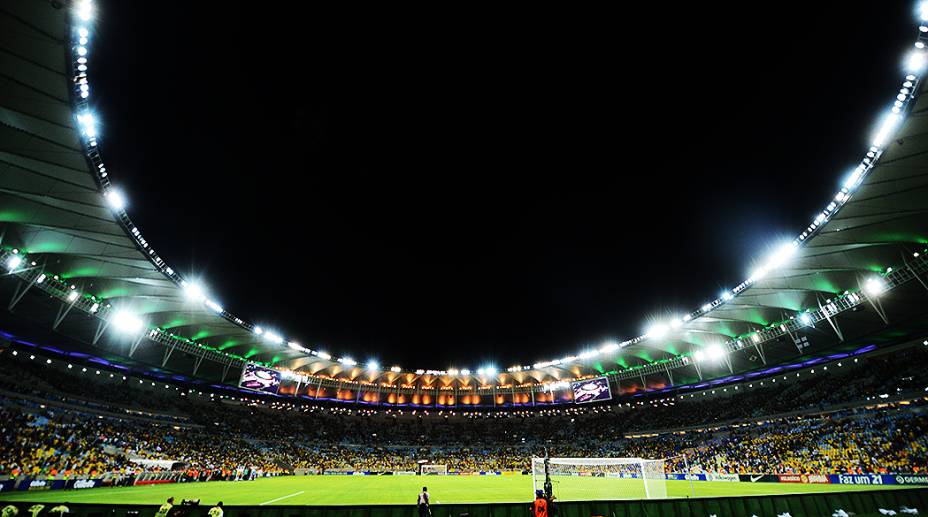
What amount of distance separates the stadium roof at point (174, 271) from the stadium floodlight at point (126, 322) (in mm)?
205

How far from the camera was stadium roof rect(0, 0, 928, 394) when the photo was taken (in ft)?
56.6

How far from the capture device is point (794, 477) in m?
36.1

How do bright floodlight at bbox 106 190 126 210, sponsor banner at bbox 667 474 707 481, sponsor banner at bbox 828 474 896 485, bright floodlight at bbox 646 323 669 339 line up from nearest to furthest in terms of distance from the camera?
bright floodlight at bbox 106 190 126 210, sponsor banner at bbox 828 474 896 485, sponsor banner at bbox 667 474 707 481, bright floodlight at bbox 646 323 669 339

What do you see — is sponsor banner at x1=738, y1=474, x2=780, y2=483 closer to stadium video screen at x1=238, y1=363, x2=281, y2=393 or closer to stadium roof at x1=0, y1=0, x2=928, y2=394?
stadium roof at x1=0, y1=0, x2=928, y2=394

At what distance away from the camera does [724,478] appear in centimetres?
4203

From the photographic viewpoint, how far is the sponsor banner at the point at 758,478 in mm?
37969

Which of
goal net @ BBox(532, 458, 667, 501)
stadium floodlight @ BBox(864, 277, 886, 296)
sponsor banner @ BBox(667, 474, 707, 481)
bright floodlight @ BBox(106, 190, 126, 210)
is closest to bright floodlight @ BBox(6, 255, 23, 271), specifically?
bright floodlight @ BBox(106, 190, 126, 210)

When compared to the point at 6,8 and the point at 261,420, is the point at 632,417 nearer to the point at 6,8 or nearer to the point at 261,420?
the point at 261,420

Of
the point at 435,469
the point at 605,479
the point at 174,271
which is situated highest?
the point at 174,271

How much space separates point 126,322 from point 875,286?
68.2 meters

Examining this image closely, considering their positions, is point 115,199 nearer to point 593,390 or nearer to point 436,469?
point 436,469

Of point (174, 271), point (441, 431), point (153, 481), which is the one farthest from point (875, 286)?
point (441, 431)

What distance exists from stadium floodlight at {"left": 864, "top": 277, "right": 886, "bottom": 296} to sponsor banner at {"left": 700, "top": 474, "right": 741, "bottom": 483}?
22510mm

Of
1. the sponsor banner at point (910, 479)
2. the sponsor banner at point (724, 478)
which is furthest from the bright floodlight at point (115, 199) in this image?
the sponsor banner at point (724, 478)
